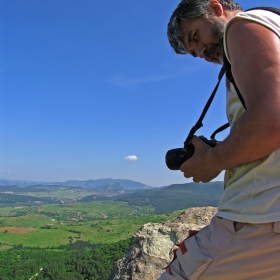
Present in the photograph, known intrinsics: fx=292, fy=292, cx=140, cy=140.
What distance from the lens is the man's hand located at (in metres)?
1.70

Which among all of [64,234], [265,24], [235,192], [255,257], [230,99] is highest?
[265,24]

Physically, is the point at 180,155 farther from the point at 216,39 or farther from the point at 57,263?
the point at 57,263

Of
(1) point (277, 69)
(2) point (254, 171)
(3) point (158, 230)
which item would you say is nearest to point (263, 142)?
(2) point (254, 171)

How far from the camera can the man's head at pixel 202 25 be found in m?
1.89

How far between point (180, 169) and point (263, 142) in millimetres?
670

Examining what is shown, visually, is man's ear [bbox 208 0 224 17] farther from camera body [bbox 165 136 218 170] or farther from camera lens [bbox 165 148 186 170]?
camera lens [bbox 165 148 186 170]

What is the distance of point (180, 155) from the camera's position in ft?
6.54

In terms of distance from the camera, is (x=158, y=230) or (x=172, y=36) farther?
(x=158, y=230)

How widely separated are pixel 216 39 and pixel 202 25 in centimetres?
13

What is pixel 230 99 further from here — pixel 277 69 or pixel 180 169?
pixel 180 169

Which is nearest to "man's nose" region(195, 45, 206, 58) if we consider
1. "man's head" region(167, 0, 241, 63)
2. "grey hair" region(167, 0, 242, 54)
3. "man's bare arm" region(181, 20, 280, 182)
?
"man's head" region(167, 0, 241, 63)

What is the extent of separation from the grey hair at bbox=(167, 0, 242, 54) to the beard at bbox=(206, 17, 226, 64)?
7 cm

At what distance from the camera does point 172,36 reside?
213 centimetres

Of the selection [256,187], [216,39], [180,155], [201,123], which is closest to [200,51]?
[216,39]
